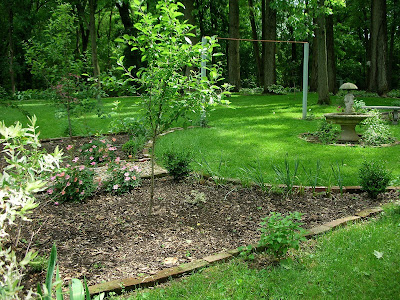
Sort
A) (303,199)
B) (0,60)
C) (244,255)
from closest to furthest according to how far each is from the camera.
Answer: (244,255) → (303,199) → (0,60)

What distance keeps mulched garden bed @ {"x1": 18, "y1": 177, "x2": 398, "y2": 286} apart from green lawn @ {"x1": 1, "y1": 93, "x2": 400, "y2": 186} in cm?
50

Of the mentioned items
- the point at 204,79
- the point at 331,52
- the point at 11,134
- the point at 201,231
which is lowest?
the point at 201,231

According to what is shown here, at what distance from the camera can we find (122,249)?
3.42 meters

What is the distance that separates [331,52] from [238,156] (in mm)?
15104

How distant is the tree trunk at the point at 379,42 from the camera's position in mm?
17828

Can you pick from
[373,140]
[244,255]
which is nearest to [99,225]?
[244,255]

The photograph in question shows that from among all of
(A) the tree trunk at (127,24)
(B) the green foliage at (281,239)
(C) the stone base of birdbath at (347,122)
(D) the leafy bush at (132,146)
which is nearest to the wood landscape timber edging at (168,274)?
(B) the green foliage at (281,239)

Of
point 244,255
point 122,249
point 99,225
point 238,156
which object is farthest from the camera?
point 238,156

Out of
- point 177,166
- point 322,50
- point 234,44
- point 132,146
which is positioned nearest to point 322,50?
point 322,50

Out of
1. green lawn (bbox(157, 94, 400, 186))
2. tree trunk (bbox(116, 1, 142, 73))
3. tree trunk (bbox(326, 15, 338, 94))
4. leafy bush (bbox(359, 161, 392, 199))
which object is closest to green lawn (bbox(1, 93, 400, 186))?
green lawn (bbox(157, 94, 400, 186))

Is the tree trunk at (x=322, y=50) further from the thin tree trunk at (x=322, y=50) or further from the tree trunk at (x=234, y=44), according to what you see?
the tree trunk at (x=234, y=44)

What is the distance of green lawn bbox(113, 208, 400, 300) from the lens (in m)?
2.67

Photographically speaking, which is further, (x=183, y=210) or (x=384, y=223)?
(x=183, y=210)

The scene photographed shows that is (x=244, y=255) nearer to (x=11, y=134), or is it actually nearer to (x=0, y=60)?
(x=11, y=134)
